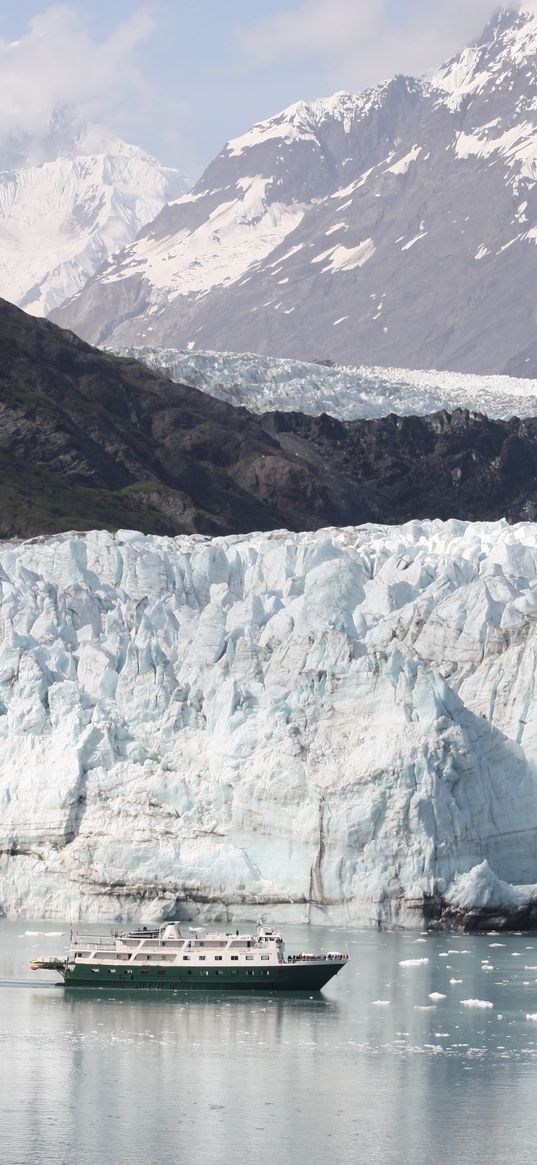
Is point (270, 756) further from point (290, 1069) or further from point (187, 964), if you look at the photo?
point (290, 1069)

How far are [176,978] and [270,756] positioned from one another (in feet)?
28.2

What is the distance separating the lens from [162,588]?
2594 inches

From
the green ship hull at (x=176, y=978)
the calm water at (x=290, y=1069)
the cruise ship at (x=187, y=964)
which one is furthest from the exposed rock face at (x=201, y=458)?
the calm water at (x=290, y=1069)

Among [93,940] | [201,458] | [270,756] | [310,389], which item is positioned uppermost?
[310,389]

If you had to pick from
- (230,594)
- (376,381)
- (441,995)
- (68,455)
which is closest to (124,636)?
(230,594)

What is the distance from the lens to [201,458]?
129m

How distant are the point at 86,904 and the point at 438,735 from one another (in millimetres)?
10127

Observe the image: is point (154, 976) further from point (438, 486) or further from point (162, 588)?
point (438, 486)

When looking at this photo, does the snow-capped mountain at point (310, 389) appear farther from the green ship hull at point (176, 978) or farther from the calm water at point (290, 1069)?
the calm water at point (290, 1069)

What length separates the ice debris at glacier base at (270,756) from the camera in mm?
51625

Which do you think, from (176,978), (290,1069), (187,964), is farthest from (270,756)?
(290,1069)

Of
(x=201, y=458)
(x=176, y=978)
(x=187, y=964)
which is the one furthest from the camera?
(x=201, y=458)

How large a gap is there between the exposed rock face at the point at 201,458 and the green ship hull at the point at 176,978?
56798 mm

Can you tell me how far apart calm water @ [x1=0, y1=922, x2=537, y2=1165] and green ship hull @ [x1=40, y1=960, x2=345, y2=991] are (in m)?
0.55
